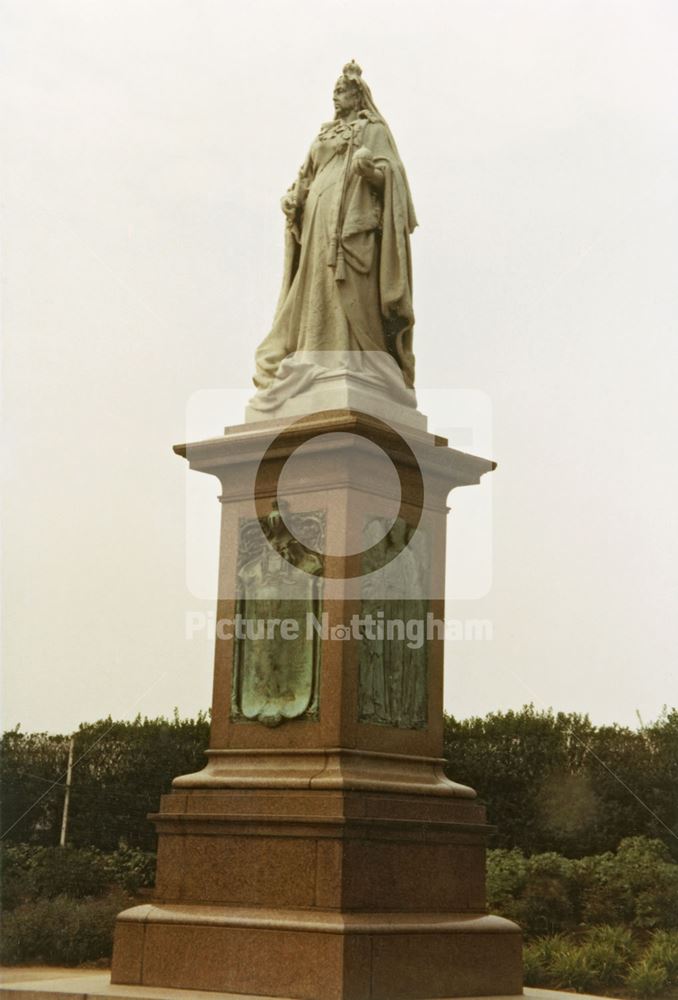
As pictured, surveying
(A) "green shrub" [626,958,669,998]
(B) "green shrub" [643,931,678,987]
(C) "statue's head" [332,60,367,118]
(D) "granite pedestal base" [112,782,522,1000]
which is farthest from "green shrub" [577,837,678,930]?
(C) "statue's head" [332,60,367,118]

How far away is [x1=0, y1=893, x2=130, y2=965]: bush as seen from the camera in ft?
63.6

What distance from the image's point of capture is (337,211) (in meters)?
12.5

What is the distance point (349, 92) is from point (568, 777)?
17.1 metres

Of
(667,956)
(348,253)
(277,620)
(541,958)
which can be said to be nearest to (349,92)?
(348,253)

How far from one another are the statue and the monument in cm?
2

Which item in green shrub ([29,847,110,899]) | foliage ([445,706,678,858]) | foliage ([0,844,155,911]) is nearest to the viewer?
foliage ([0,844,155,911])

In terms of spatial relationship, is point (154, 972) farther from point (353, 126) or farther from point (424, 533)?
point (353, 126)

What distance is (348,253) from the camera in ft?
40.8

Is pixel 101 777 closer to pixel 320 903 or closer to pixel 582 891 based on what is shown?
pixel 582 891

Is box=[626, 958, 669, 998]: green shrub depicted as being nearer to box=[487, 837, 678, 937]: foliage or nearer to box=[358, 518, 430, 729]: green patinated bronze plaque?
box=[487, 837, 678, 937]: foliage

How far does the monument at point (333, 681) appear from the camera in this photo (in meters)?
10.4

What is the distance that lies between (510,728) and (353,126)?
55.7 ft

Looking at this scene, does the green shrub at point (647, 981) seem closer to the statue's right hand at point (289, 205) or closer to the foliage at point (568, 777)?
the foliage at point (568, 777)

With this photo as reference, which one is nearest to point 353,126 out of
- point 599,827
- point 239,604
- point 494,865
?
point 239,604
